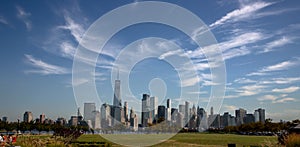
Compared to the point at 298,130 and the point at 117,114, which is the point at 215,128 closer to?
the point at 117,114

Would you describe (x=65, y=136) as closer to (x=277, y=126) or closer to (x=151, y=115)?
(x=151, y=115)

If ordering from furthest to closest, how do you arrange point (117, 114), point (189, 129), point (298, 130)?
point (189, 129) < point (117, 114) < point (298, 130)

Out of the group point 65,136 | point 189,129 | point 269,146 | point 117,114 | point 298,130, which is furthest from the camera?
point 189,129

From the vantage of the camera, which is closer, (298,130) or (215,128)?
(298,130)

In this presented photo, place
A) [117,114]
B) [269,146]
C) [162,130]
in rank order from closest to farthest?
[269,146] < [117,114] < [162,130]

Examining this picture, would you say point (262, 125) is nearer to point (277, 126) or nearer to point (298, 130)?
point (277, 126)

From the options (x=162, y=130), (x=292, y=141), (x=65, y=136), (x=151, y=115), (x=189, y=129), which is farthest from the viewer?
(x=189, y=129)

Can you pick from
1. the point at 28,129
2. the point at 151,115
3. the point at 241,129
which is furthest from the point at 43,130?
the point at 241,129

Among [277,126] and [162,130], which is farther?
[162,130]

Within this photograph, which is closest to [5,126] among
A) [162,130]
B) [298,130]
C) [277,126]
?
[162,130]
